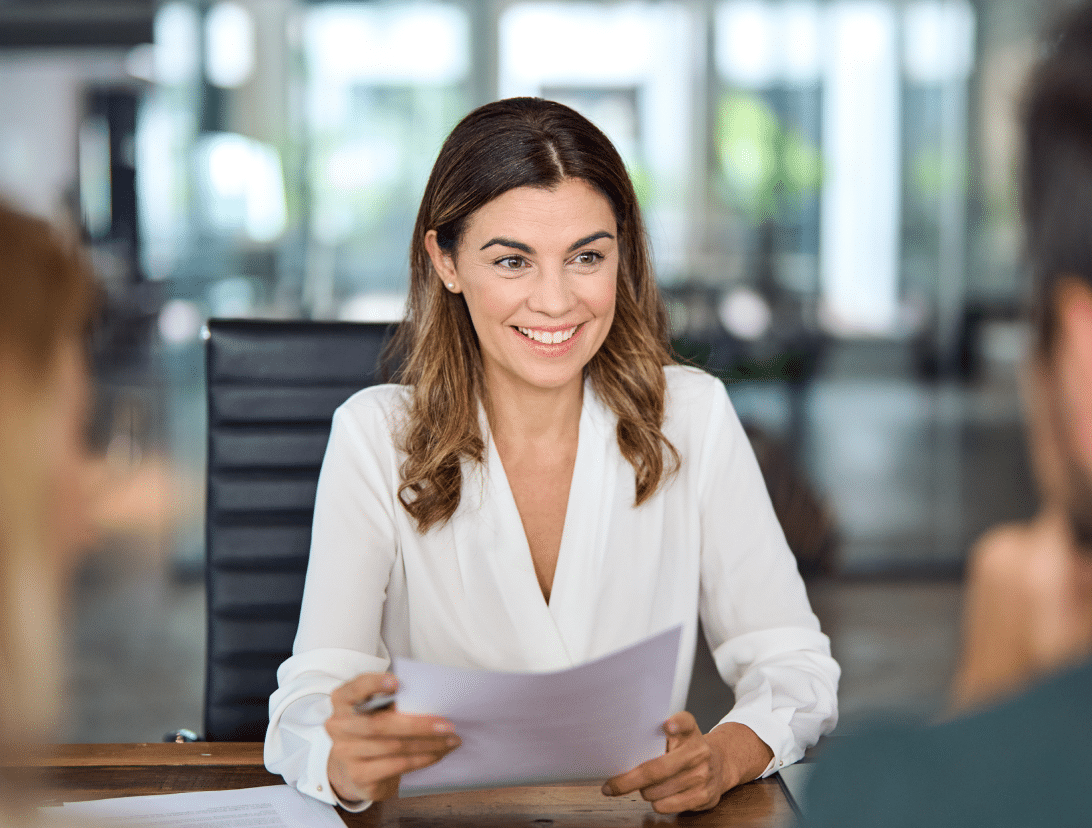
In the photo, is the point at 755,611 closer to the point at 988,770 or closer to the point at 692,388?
the point at 692,388

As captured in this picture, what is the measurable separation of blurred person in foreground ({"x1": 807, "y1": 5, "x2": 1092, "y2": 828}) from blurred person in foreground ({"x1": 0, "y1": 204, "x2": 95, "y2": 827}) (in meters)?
0.39

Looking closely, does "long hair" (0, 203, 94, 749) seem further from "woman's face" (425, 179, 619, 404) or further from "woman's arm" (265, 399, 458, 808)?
"woman's face" (425, 179, 619, 404)

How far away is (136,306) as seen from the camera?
15.1 ft

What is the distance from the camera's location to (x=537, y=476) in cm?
161

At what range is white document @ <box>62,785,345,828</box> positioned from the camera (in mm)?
1042

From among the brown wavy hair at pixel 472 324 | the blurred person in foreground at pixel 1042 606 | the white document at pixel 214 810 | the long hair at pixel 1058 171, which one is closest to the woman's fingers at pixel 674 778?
the white document at pixel 214 810

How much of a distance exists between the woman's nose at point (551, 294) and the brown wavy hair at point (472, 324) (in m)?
0.12

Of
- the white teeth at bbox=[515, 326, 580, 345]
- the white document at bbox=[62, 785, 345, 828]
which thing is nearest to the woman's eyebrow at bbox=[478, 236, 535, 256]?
the white teeth at bbox=[515, 326, 580, 345]

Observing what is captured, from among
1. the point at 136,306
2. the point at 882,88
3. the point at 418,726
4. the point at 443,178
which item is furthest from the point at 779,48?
the point at 418,726

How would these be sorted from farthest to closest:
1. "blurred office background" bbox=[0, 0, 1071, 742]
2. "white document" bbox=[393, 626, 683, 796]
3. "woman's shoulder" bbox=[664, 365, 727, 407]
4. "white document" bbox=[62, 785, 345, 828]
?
"blurred office background" bbox=[0, 0, 1071, 742] < "woman's shoulder" bbox=[664, 365, 727, 407] < "white document" bbox=[62, 785, 345, 828] < "white document" bbox=[393, 626, 683, 796]

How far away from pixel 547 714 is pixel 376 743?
192 millimetres

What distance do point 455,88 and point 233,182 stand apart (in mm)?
1011

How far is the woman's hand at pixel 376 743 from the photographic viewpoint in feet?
3.30

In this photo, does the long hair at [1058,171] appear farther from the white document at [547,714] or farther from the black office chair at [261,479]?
the black office chair at [261,479]
